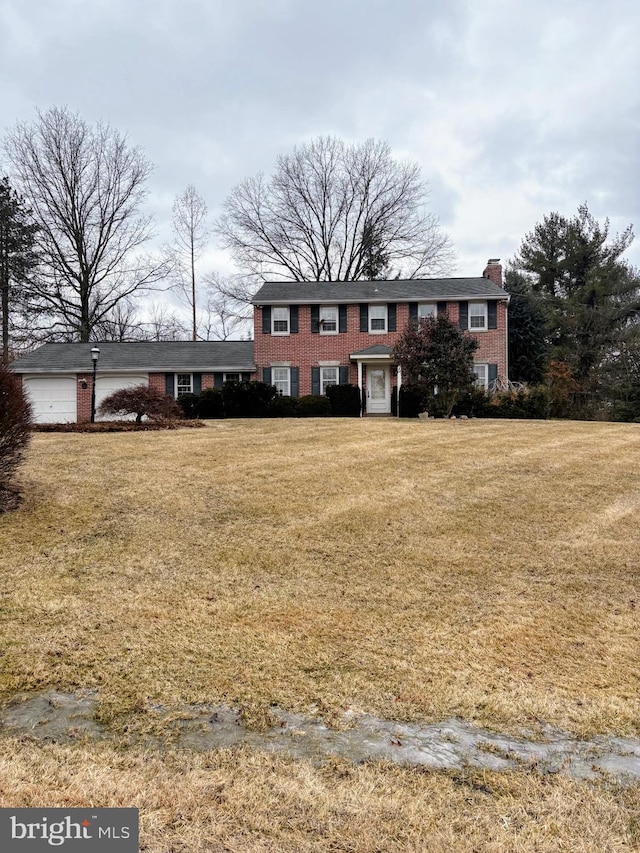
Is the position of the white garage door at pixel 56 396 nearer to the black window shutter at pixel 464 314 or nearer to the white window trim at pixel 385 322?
the white window trim at pixel 385 322

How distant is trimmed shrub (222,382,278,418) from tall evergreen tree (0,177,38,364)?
17.4 m

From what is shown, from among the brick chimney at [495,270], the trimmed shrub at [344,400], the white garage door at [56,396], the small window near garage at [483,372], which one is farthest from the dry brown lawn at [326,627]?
the brick chimney at [495,270]

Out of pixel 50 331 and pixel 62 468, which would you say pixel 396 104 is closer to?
pixel 62 468

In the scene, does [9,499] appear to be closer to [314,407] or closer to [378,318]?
[314,407]

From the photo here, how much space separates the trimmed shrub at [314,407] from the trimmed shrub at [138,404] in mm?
5862

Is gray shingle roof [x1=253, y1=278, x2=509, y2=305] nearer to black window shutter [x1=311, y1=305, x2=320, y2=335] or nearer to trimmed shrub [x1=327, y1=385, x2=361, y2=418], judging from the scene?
Answer: black window shutter [x1=311, y1=305, x2=320, y2=335]

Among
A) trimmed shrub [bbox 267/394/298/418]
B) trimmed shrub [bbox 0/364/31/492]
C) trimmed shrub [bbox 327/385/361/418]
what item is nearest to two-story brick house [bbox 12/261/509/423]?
trimmed shrub [bbox 327/385/361/418]

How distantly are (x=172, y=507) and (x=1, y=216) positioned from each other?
3035 centimetres

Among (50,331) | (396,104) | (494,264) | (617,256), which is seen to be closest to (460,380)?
(396,104)

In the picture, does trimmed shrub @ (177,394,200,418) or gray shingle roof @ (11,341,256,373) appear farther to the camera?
gray shingle roof @ (11,341,256,373)

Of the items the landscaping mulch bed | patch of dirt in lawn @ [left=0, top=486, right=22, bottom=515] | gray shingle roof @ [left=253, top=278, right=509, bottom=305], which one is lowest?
patch of dirt in lawn @ [left=0, top=486, right=22, bottom=515]

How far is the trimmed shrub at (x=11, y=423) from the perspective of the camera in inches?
226

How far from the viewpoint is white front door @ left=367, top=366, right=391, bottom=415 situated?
72.5ft

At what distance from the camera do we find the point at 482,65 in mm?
11469
